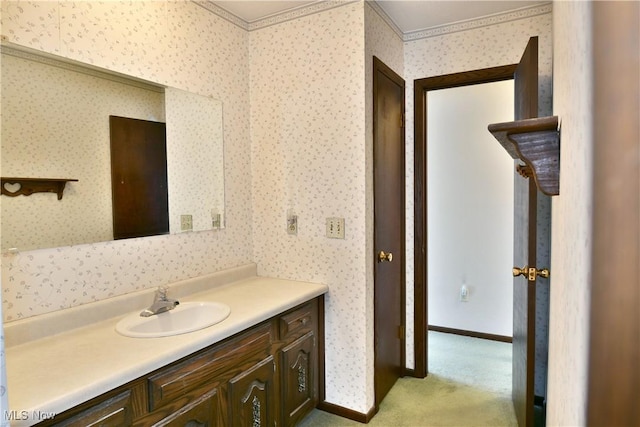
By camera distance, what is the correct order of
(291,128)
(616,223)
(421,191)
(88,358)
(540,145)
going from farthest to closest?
(421,191)
(291,128)
(88,358)
(540,145)
(616,223)

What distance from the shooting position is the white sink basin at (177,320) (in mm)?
1503

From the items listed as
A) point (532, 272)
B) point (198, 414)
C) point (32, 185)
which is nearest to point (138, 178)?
point (32, 185)

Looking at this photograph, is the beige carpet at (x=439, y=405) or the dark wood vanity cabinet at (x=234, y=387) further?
the beige carpet at (x=439, y=405)

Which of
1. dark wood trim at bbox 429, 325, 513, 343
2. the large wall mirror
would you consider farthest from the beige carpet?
the large wall mirror

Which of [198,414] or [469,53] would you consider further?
[469,53]

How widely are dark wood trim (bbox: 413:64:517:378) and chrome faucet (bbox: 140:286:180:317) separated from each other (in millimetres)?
1654

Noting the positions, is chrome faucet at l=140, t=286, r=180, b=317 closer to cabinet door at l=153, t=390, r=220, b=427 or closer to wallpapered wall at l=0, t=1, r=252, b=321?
wallpapered wall at l=0, t=1, r=252, b=321

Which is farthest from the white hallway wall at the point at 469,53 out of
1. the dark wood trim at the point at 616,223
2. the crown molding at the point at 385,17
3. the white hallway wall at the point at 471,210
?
the dark wood trim at the point at 616,223

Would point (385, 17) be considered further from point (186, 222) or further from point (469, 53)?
point (186, 222)

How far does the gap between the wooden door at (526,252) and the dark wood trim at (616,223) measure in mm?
1558

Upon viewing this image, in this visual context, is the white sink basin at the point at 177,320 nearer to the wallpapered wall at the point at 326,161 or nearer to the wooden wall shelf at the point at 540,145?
the wallpapered wall at the point at 326,161

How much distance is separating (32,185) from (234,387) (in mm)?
1113

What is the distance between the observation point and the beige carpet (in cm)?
219

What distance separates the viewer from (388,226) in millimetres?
2453
